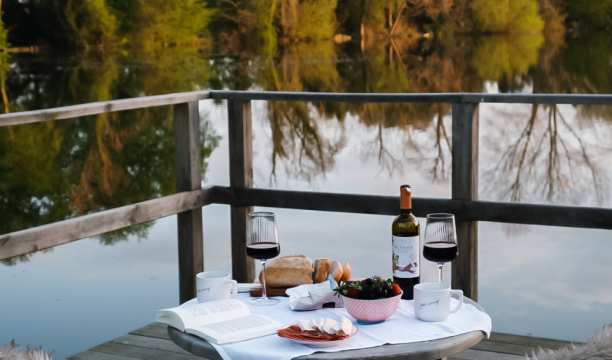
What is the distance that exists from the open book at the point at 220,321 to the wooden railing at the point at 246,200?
99 cm

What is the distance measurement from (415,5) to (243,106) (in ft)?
67.1

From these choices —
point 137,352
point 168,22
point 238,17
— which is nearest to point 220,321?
point 137,352

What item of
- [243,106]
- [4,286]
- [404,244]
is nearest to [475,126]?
[243,106]

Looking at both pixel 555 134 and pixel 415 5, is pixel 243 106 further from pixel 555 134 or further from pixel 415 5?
pixel 415 5

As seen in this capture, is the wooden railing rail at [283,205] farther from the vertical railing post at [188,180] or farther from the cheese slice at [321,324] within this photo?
the cheese slice at [321,324]

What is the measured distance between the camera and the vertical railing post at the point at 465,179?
247 centimetres

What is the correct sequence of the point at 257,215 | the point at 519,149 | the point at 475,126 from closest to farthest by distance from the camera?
the point at 257,215, the point at 475,126, the point at 519,149

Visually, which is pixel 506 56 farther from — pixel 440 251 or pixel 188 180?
pixel 440 251

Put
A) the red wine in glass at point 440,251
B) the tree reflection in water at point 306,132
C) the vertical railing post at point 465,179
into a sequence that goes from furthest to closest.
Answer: the tree reflection in water at point 306,132, the vertical railing post at point 465,179, the red wine in glass at point 440,251

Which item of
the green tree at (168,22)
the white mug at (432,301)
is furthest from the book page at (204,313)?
the green tree at (168,22)

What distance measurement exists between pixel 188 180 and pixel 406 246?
1566 millimetres

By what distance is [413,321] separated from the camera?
133cm

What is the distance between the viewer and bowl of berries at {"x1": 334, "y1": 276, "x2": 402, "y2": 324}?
4.22 ft

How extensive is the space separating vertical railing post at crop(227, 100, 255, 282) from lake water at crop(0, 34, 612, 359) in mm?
1199
